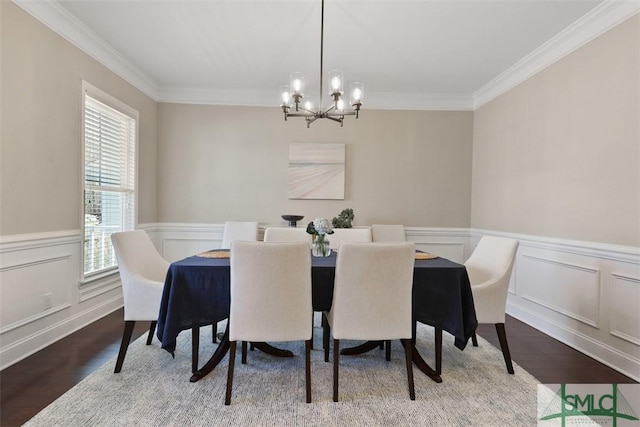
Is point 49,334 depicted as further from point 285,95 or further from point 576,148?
point 576,148

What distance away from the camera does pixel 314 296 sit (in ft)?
7.09

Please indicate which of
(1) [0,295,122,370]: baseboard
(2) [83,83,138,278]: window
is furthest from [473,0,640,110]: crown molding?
(1) [0,295,122,370]: baseboard

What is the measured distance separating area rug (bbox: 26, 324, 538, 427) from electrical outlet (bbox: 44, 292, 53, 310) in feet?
2.62

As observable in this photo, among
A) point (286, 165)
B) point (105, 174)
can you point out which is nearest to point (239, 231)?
point (286, 165)

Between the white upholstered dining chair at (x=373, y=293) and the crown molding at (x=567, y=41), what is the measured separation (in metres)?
2.36

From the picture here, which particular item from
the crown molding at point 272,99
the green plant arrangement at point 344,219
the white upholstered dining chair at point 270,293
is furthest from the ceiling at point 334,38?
the white upholstered dining chair at point 270,293

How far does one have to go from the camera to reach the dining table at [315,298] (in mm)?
2010

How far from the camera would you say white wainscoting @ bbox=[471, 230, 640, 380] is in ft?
7.55

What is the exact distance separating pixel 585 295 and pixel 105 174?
444 cm

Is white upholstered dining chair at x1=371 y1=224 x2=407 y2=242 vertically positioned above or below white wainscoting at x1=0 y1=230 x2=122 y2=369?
above

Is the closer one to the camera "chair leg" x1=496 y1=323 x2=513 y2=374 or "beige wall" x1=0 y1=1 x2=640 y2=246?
"chair leg" x1=496 y1=323 x2=513 y2=374

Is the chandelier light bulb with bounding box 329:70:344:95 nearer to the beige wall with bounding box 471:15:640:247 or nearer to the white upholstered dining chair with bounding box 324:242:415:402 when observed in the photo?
the white upholstered dining chair with bounding box 324:242:415:402

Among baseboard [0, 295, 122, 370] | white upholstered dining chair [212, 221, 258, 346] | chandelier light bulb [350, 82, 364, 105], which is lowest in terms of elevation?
baseboard [0, 295, 122, 370]

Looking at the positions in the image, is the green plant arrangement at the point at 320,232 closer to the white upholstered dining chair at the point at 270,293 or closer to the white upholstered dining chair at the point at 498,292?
the white upholstered dining chair at the point at 270,293
